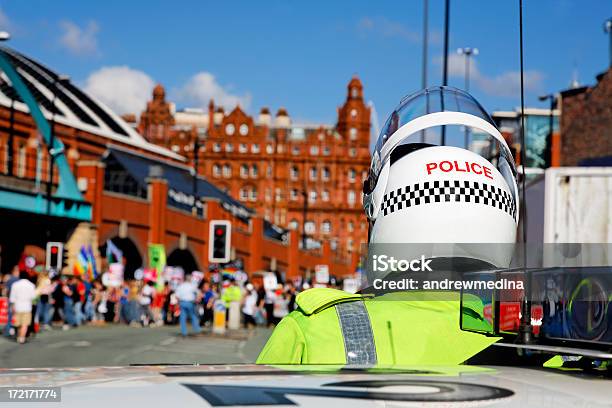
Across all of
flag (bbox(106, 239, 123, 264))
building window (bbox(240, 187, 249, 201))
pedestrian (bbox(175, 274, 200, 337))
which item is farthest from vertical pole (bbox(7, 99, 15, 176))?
building window (bbox(240, 187, 249, 201))

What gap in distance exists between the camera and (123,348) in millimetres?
20766

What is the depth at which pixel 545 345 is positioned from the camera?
7.73 feet

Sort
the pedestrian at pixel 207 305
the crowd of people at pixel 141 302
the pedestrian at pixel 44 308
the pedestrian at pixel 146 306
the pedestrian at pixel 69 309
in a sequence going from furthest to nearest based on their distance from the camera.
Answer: the pedestrian at pixel 146 306 < the pedestrian at pixel 207 305 < the pedestrian at pixel 69 309 < the pedestrian at pixel 44 308 < the crowd of people at pixel 141 302

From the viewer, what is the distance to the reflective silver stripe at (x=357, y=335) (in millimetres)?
2650

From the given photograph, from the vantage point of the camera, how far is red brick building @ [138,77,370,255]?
12912cm

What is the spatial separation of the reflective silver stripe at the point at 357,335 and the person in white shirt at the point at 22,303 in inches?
768

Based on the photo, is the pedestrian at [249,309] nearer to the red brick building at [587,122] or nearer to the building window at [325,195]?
the red brick building at [587,122]

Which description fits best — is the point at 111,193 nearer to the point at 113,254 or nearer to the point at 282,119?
the point at 113,254

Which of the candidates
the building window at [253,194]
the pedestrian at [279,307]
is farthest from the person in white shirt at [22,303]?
the building window at [253,194]

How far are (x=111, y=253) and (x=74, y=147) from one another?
2157cm

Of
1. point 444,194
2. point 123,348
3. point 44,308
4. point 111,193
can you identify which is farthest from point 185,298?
point 111,193

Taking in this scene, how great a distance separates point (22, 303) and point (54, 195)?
24.3 metres

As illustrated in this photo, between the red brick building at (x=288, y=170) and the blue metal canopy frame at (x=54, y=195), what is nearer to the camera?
the blue metal canopy frame at (x=54, y=195)

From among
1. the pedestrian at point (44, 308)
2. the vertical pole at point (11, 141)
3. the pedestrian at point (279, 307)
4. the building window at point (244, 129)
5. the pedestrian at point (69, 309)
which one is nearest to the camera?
the pedestrian at point (44, 308)
